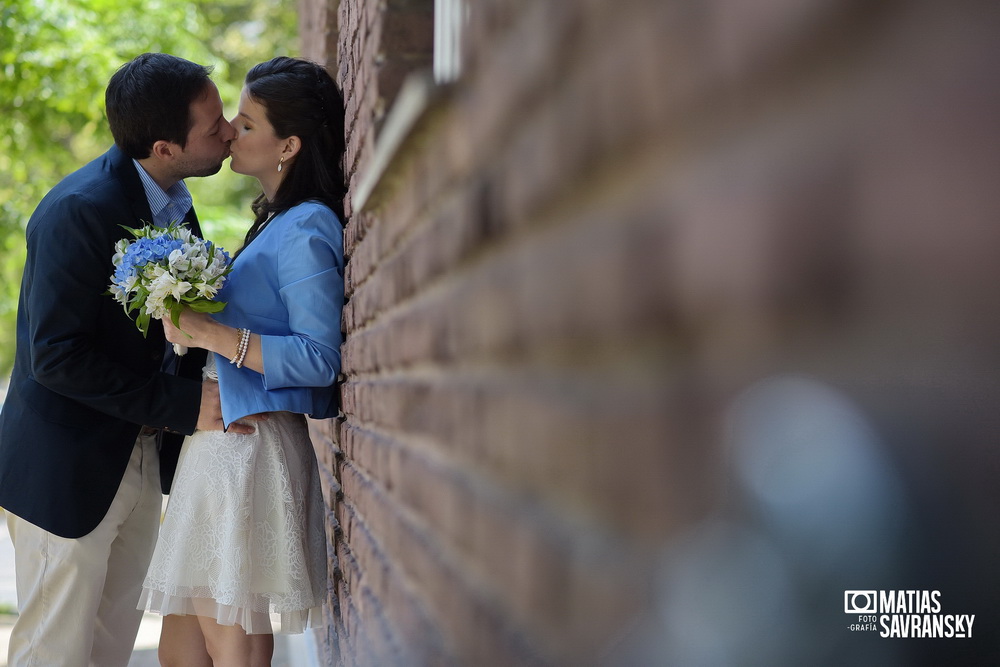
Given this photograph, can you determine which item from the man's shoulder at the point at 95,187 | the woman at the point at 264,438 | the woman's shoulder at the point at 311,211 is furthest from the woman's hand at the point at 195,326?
the man's shoulder at the point at 95,187

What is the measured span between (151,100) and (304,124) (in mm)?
623

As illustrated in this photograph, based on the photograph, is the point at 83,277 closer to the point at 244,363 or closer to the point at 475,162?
the point at 244,363

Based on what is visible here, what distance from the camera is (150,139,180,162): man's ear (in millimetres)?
3242

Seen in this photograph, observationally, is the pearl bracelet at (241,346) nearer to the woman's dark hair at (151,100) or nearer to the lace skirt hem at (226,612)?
the lace skirt hem at (226,612)

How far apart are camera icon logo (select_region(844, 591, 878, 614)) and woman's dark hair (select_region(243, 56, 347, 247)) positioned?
8.91 ft

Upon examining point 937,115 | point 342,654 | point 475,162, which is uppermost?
point 475,162

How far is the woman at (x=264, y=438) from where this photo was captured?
2.64 m

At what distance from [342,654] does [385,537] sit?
121cm

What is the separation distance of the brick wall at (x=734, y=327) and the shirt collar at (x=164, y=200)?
2632mm

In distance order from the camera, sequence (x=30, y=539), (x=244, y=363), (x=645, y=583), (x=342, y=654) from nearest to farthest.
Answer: (x=645, y=583) < (x=244, y=363) < (x=342, y=654) < (x=30, y=539)

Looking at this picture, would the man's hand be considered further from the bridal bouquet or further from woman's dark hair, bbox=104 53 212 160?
woman's dark hair, bbox=104 53 212 160

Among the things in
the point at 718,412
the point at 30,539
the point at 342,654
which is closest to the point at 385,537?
the point at 342,654

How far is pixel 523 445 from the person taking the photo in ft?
2.75

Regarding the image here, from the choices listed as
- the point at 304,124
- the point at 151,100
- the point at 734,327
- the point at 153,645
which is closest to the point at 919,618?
the point at 734,327
